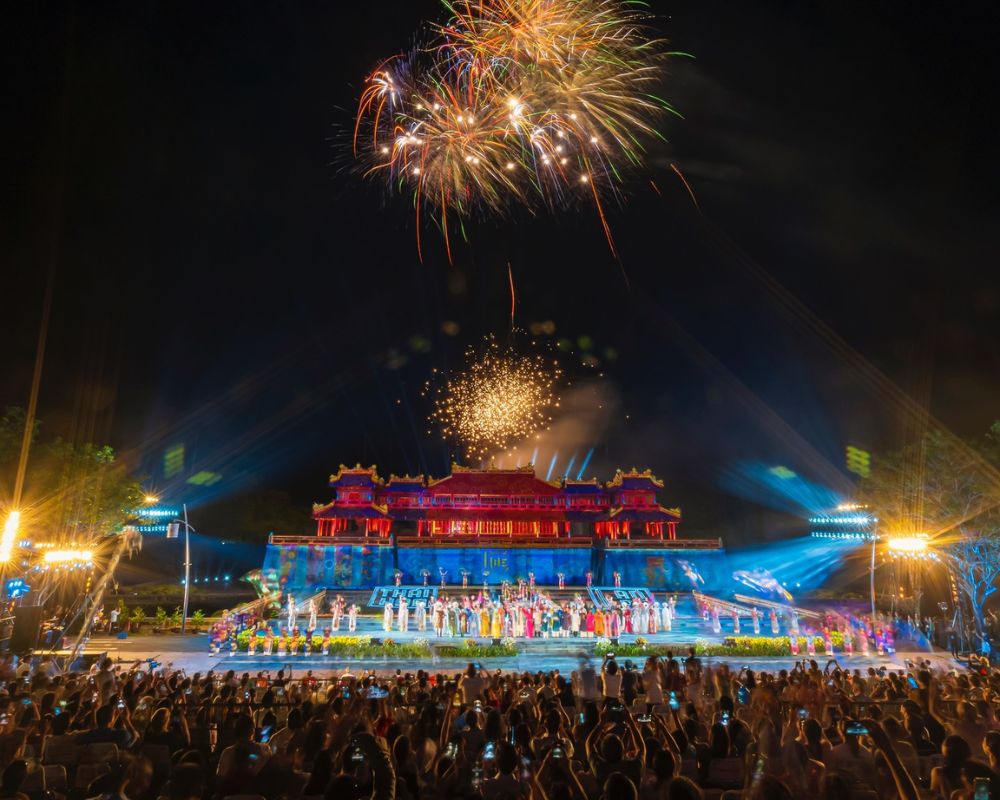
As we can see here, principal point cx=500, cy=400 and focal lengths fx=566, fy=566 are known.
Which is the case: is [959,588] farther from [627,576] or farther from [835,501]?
[835,501]

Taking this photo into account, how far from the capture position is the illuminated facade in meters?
43.0

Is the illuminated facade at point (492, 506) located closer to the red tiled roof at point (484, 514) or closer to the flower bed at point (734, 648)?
A: the red tiled roof at point (484, 514)

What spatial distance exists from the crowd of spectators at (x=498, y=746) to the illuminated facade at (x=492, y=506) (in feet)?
111

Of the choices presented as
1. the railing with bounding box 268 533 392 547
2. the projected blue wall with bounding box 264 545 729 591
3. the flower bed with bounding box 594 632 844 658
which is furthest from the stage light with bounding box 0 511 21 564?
the flower bed with bounding box 594 632 844 658

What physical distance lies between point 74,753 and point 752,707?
818 cm

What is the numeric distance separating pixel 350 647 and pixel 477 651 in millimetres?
4206

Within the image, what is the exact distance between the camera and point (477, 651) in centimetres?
1870

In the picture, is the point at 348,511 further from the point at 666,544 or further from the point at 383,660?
the point at 383,660

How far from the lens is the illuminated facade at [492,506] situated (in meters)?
43.0

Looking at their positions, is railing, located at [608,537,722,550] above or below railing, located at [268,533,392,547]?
below

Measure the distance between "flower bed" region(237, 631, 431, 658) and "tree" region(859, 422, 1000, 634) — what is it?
827 inches

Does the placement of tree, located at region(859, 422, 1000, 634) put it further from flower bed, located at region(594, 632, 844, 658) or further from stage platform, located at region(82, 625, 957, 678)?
flower bed, located at region(594, 632, 844, 658)

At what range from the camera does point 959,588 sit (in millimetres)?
23547

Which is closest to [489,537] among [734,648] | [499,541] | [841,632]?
[499,541]
